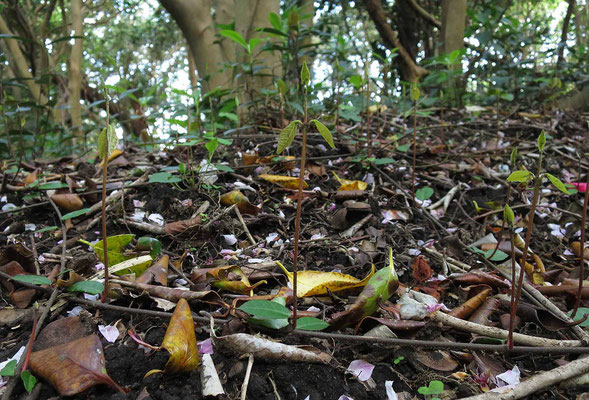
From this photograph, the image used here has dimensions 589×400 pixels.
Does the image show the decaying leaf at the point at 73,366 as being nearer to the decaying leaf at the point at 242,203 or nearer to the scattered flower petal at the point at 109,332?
the scattered flower petal at the point at 109,332

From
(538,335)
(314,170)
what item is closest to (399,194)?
(314,170)

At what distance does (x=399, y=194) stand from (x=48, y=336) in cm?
137

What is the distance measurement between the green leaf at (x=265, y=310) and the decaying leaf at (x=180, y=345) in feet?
0.40

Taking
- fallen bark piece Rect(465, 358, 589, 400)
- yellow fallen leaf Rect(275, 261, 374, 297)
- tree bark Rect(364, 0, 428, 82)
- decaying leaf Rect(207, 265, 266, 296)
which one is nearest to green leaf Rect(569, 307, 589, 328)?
fallen bark piece Rect(465, 358, 589, 400)

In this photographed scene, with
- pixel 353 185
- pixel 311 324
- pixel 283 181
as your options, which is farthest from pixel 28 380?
pixel 353 185

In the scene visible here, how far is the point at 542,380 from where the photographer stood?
874mm

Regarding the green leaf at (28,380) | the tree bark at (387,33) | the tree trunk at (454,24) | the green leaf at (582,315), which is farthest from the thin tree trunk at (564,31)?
the green leaf at (28,380)

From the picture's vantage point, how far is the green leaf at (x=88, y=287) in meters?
0.98

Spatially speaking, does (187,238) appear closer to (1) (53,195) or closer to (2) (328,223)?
(2) (328,223)

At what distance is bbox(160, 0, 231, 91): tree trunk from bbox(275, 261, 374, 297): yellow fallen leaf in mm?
2794

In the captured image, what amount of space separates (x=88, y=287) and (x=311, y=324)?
51cm

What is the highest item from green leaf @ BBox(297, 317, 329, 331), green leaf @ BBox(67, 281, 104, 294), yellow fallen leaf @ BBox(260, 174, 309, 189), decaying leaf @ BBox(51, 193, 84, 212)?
yellow fallen leaf @ BBox(260, 174, 309, 189)

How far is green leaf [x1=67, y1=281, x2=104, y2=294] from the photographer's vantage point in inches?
38.7

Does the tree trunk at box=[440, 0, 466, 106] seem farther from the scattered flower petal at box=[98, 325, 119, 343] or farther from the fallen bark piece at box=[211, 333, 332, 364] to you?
the scattered flower petal at box=[98, 325, 119, 343]
